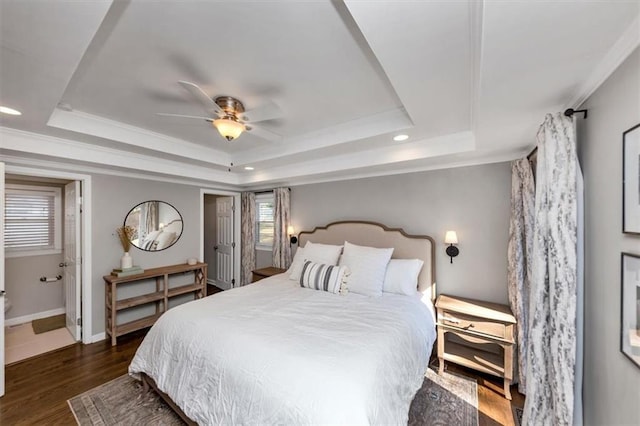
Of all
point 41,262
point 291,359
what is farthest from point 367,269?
point 41,262

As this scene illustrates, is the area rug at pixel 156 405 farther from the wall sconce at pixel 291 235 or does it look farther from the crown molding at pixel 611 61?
the wall sconce at pixel 291 235

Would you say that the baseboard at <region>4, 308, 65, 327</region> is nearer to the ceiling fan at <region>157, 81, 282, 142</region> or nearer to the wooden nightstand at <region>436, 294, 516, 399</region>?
the ceiling fan at <region>157, 81, 282, 142</region>

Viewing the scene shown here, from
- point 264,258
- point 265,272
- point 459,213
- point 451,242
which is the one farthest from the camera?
point 264,258

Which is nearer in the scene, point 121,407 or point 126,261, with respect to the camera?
point 121,407

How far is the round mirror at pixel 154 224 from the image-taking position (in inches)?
142

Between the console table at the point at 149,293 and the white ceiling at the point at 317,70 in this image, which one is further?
the console table at the point at 149,293

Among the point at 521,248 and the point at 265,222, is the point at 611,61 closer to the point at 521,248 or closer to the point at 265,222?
the point at 521,248

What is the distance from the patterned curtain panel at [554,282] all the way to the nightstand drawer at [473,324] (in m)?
0.75

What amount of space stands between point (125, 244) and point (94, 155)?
50.6 inches

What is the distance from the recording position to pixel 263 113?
186 centimetres

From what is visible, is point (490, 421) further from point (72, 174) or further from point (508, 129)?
point (72, 174)

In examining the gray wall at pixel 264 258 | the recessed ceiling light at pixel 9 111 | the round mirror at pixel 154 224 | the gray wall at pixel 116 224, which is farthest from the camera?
the gray wall at pixel 264 258

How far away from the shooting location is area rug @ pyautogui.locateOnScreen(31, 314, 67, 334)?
3.50 m

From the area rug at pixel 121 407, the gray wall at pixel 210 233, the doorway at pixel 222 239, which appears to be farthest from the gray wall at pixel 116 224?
the gray wall at pixel 210 233
